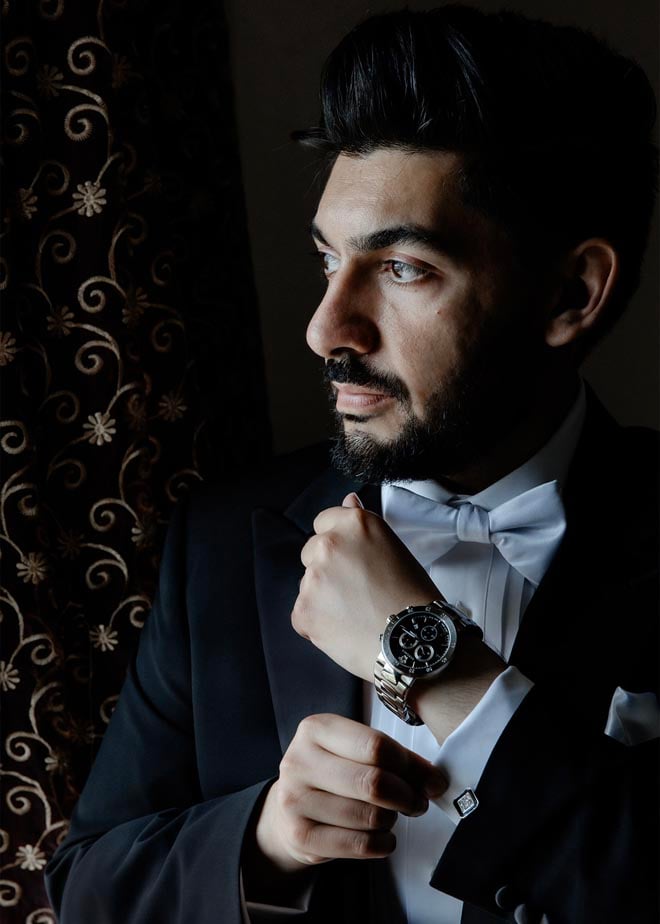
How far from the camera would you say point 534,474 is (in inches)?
55.3

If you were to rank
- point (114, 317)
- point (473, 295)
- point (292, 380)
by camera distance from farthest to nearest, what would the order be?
point (292, 380) < point (114, 317) < point (473, 295)

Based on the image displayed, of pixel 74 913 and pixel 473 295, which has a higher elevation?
pixel 473 295

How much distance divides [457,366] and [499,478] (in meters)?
0.24

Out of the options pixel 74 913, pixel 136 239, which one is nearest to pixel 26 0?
pixel 136 239

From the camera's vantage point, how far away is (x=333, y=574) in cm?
119

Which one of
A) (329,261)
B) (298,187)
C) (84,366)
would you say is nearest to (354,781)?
(329,261)

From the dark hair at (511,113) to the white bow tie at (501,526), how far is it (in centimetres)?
34

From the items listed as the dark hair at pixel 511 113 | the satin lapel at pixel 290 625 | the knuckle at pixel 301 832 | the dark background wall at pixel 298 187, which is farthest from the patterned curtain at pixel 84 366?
the knuckle at pixel 301 832

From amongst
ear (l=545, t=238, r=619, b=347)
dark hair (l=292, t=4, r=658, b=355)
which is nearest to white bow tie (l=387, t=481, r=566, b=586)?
ear (l=545, t=238, r=619, b=347)

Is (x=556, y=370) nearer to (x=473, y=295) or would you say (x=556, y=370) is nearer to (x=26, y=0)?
(x=473, y=295)

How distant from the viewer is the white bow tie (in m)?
1.29

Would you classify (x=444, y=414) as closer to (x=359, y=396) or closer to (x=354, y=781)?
(x=359, y=396)

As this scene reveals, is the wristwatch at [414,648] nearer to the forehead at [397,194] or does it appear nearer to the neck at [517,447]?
the neck at [517,447]

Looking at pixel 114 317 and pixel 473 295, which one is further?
pixel 114 317
